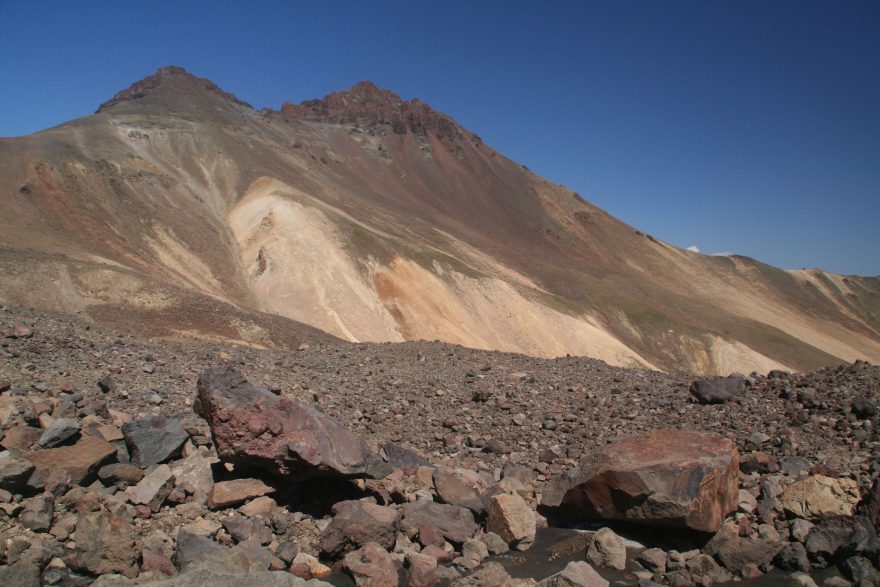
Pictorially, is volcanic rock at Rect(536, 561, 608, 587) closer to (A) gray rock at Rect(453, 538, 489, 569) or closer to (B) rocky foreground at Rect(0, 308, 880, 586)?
(B) rocky foreground at Rect(0, 308, 880, 586)

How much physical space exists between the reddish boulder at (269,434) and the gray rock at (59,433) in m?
1.57

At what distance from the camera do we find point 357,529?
7137 millimetres

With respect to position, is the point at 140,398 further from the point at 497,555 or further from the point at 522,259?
the point at 522,259

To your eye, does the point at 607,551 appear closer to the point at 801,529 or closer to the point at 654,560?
the point at 654,560

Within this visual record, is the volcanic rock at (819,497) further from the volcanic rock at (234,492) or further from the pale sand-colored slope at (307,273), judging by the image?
the pale sand-colored slope at (307,273)

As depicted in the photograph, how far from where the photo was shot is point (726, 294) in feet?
292

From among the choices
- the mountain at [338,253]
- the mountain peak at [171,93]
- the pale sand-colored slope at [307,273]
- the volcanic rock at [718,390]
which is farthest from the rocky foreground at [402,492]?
the mountain peak at [171,93]

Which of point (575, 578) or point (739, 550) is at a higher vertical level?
point (739, 550)

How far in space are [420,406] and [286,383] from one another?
3146 millimetres

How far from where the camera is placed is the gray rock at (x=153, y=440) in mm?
7867

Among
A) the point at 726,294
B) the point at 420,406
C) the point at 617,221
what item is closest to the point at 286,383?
the point at 420,406

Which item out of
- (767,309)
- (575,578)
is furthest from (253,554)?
(767,309)

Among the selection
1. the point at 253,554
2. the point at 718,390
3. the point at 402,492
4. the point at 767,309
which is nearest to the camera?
the point at 253,554

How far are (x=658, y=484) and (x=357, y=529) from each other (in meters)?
4.09
